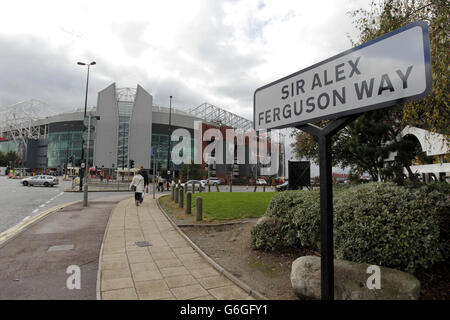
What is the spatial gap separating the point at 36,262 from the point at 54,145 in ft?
274

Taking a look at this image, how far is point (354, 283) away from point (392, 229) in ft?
2.72

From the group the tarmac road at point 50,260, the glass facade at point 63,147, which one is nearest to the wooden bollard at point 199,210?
the tarmac road at point 50,260

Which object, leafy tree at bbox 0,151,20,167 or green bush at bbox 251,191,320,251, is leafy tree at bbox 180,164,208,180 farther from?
leafy tree at bbox 0,151,20,167

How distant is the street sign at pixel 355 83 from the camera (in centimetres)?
152

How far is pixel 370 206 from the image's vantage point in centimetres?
341

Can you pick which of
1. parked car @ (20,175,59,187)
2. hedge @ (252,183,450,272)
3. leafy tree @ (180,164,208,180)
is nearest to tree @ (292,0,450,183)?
hedge @ (252,183,450,272)

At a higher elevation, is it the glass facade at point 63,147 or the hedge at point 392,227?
the glass facade at point 63,147

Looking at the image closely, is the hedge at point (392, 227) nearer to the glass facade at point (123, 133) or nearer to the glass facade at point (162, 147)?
the glass facade at point (162, 147)

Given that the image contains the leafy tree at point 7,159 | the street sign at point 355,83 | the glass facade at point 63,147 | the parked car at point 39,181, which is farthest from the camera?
the leafy tree at point 7,159

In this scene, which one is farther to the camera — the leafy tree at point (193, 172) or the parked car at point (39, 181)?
the leafy tree at point (193, 172)

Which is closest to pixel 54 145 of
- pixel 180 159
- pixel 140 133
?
pixel 140 133

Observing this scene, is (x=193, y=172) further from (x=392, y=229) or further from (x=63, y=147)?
(x=392, y=229)

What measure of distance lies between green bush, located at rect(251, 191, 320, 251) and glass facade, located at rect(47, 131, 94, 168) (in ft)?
239

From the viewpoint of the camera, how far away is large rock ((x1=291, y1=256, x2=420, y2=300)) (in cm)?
271
